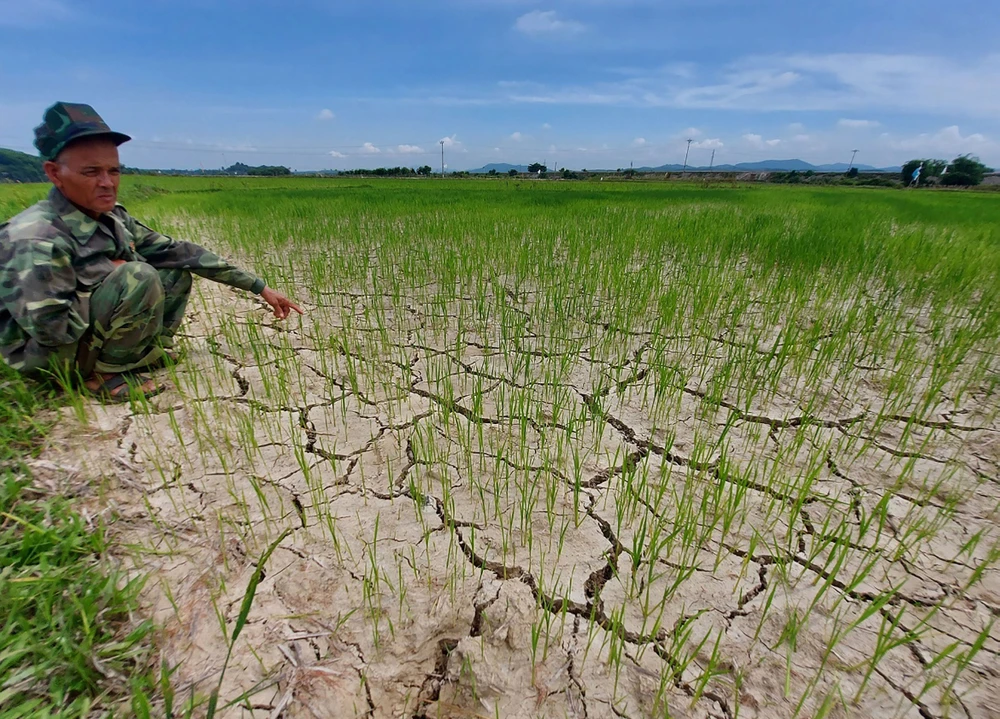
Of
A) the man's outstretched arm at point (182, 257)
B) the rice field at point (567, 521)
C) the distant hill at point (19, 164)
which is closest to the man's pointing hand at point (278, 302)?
the man's outstretched arm at point (182, 257)

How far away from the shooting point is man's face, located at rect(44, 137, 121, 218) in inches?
67.2

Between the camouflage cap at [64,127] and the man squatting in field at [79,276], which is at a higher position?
the camouflage cap at [64,127]

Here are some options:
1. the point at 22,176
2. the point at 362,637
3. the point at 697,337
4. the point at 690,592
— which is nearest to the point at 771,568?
the point at 690,592

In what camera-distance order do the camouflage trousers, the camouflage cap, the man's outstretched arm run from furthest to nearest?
the man's outstretched arm < the camouflage trousers < the camouflage cap

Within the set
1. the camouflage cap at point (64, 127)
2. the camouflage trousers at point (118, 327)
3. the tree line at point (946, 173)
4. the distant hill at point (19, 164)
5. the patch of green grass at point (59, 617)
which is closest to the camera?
the patch of green grass at point (59, 617)

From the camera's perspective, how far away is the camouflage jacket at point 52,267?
1.69 metres

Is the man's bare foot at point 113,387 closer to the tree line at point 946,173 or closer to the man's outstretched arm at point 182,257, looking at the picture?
the man's outstretched arm at point 182,257

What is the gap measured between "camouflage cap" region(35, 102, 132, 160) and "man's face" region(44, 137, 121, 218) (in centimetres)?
3

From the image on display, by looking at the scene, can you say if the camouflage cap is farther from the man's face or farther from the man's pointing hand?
the man's pointing hand

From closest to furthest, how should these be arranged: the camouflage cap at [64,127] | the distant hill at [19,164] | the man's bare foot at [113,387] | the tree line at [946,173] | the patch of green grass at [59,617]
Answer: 1. the patch of green grass at [59,617]
2. the camouflage cap at [64,127]
3. the man's bare foot at [113,387]
4. the tree line at [946,173]
5. the distant hill at [19,164]

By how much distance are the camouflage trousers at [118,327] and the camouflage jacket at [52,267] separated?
0.20 ft

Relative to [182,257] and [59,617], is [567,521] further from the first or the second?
[182,257]

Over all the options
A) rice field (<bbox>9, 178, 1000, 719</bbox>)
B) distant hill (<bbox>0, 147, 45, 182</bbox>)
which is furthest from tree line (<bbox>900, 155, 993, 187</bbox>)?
distant hill (<bbox>0, 147, 45, 182</bbox>)

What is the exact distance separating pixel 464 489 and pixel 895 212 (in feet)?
34.5
